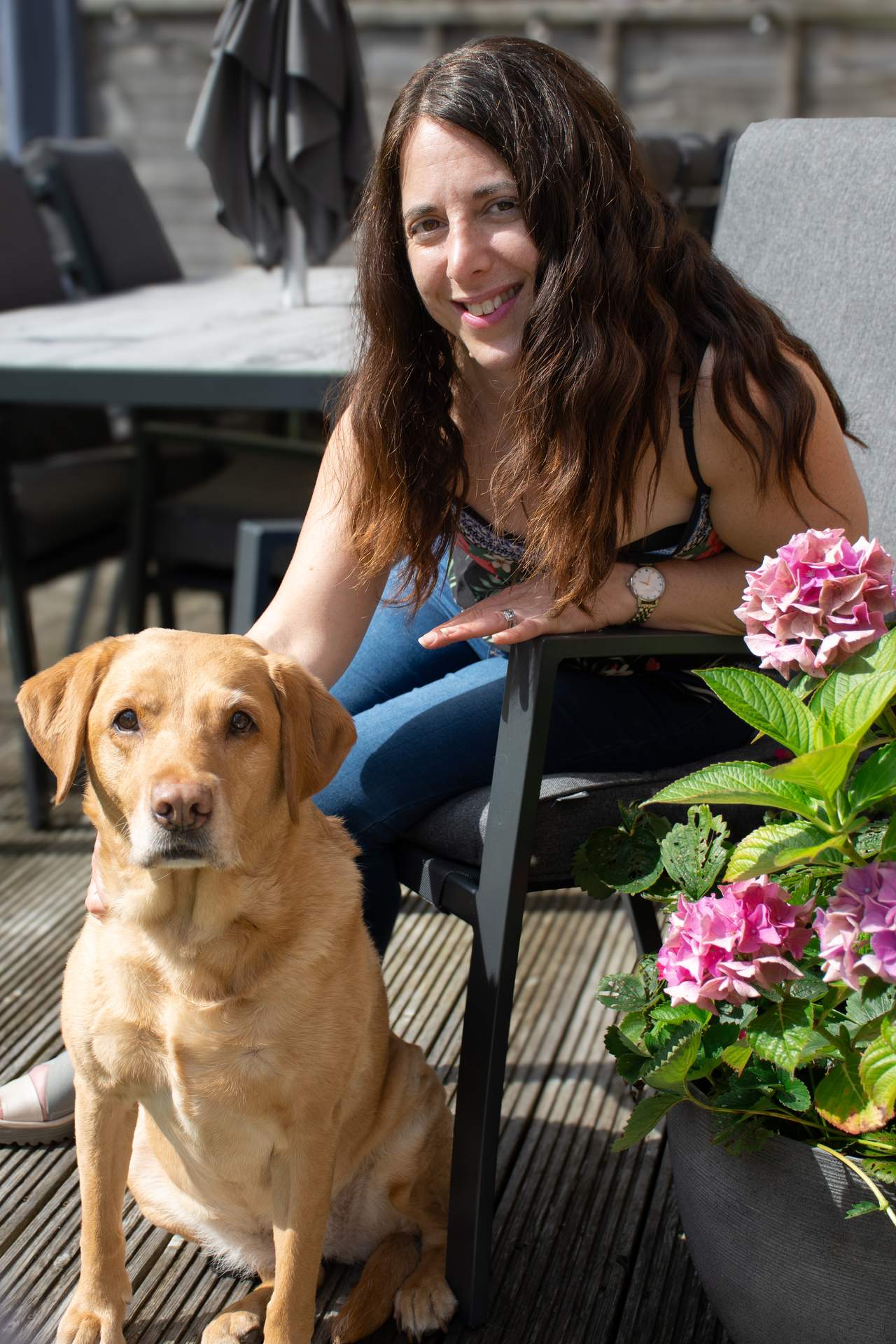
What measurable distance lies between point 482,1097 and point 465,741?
1.71 feet

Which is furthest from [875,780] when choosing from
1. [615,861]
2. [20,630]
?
[20,630]

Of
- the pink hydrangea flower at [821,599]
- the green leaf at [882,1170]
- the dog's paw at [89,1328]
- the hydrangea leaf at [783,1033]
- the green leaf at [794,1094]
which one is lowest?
the dog's paw at [89,1328]

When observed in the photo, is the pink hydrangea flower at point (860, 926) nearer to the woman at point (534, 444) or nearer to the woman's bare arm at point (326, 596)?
the woman at point (534, 444)

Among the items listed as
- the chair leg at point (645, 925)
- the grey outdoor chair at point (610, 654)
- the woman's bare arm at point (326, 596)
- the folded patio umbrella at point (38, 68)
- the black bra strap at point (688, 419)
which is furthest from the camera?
the folded patio umbrella at point (38, 68)

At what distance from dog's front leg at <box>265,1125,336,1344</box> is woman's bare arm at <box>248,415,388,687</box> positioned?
0.75 meters

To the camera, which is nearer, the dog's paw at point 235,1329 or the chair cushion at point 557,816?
the dog's paw at point 235,1329

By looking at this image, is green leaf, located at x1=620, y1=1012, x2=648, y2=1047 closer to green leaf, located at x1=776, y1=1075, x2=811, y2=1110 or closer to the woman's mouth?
green leaf, located at x1=776, y1=1075, x2=811, y2=1110

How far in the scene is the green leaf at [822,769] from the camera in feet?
4.27

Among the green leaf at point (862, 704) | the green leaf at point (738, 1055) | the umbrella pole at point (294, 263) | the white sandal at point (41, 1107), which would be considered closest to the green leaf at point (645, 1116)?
the green leaf at point (738, 1055)

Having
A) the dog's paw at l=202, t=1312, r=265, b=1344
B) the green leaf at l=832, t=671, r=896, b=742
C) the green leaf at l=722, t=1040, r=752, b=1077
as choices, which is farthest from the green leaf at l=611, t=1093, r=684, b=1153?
the dog's paw at l=202, t=1312, r=265, b=1344

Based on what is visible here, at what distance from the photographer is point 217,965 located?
1.67 metres

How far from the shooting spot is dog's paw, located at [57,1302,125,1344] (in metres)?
1.72

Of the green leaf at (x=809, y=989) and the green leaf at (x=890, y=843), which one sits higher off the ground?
the green leaf at (x=890, y=843)

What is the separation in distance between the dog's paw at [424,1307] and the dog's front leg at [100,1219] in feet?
1.25
